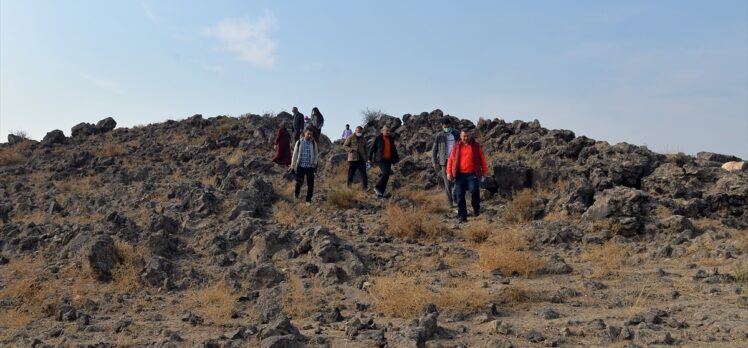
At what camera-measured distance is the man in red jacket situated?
10.2 m

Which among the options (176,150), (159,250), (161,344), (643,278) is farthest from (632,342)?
(176,150)

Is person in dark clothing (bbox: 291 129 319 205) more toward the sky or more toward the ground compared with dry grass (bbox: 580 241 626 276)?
more toward the sky

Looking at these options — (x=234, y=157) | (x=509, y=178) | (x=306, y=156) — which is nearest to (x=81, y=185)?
(x=234, y=157)

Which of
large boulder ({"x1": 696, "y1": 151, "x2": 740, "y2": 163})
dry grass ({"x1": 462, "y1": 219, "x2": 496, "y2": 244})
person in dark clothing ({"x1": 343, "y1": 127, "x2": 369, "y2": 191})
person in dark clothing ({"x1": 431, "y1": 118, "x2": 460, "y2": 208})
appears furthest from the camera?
large boulder ({"x1": 696, "y1": 151, "x2": 740, "y2": 163})

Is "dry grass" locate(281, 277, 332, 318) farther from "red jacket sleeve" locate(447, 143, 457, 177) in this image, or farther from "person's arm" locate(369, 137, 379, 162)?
"person's arm" locate(369, 137, 379, 162)

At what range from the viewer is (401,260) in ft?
26.6

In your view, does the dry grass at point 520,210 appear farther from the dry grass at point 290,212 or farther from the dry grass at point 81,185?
the dry grass at point 81,185

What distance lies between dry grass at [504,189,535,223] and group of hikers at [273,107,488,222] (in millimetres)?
550

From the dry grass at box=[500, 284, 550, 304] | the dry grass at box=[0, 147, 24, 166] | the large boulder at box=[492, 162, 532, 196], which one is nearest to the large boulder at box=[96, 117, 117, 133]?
the dry grass at box=[0, 147, 24, 166]

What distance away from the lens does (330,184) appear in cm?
1404

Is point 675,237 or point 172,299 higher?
point 675,237

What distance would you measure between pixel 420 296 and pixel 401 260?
1965 millimetres

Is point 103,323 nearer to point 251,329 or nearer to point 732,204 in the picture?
point 251,329

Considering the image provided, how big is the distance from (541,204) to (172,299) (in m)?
6.35
